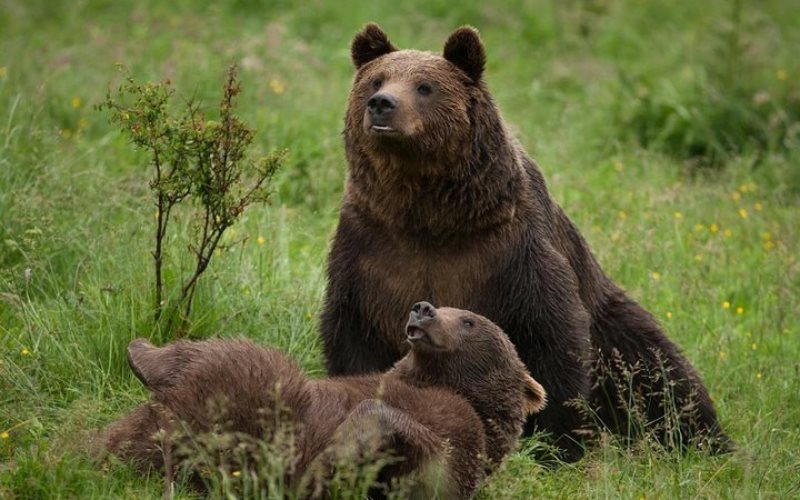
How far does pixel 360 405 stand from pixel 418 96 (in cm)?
194

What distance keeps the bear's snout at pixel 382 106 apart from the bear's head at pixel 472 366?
0.99 metres

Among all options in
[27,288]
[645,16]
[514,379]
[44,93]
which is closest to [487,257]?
[514,379]

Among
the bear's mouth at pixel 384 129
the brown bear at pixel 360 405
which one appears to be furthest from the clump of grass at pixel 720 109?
the brown bear at pixel 360 405

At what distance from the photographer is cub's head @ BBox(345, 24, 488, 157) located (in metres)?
6.30

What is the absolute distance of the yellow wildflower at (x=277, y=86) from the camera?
11.2 m

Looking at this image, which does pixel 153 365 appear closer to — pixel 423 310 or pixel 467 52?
pixel 423 310

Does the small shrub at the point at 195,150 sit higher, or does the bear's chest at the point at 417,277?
the small shrub at the point at 195,150

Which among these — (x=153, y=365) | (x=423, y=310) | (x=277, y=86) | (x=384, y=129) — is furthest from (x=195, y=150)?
(x=277, y=86)

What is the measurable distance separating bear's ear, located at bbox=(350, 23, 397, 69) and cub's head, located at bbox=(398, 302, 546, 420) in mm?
1598

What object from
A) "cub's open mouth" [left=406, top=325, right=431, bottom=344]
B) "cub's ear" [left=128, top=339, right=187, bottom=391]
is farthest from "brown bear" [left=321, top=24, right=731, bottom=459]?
"cub's ear" [left=128, top=339, right=187, bottom=391]

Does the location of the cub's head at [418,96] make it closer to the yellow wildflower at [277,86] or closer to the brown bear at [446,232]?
the brown bear at [446,232]

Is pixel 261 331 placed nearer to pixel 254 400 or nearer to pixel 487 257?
pixel 487 257

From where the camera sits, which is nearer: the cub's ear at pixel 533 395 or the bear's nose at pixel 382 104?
the cub's ear at pixel 533 395

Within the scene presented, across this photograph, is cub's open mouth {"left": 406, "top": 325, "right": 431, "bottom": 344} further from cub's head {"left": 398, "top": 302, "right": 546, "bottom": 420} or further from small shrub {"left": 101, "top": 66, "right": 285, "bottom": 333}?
small shrub {"left": 101, "top": 66, "right": 285, "bottom": 333}
